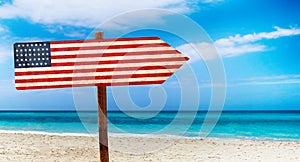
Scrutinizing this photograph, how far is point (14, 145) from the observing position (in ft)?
44.0

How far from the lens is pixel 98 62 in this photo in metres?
4.60

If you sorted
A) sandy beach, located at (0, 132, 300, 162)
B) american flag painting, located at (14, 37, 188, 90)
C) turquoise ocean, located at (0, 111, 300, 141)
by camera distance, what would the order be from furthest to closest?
turquoise ocean, located at (0, 111, 300, 141) < sandy beach, located at (0, 132, 300, 162) < american flag painting, located at (14, 37, 188, 90)

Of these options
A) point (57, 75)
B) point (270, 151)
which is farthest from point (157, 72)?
point (270, 151)

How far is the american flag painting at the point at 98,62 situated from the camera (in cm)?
456

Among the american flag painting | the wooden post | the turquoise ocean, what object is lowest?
the turquoise ocean

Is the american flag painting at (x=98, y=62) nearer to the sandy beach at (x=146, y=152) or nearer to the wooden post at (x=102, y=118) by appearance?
the wooden post at (x=102, y=118)

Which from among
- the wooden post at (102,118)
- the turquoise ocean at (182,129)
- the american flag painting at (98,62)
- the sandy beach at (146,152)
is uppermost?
the american flag painting at (98,62)

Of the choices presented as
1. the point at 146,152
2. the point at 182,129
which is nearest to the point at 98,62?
the point at 182,129

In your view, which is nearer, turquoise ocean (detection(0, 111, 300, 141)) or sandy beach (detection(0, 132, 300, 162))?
sandy beach (detection(0, 132, 300, 162))

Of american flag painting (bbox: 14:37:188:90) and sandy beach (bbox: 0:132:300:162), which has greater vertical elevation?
american flag painting (bbox: 14:37:188:90)

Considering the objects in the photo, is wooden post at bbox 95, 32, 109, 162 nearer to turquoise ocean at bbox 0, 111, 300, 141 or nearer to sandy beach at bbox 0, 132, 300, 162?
turquoise ocean at bbox 0, 111, 300, 141

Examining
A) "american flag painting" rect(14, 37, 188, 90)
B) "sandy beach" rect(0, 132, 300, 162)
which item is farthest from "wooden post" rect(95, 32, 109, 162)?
"sandy beach" rect(0, 132, 300, 162)

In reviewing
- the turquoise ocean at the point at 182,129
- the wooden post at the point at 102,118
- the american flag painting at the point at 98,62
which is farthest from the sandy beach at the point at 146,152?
the american flag painting at the point at 98,62

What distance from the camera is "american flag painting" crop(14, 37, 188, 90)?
15.0 ft
